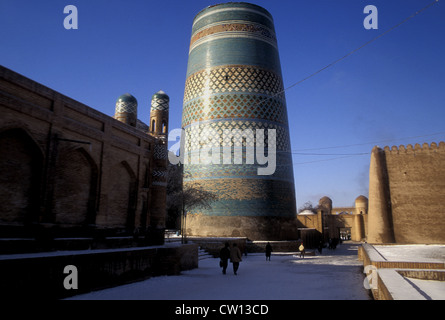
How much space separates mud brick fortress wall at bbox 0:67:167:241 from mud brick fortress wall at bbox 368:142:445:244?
9996 millimetres

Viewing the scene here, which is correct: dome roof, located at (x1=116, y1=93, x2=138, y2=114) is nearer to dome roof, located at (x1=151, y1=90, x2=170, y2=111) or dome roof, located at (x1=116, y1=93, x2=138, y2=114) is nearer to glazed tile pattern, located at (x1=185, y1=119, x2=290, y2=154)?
dome roof, located at (x1=151, y1=90, x2=170, y2=111)

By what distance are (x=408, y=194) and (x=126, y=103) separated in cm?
1216

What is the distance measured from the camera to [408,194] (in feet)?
47.9

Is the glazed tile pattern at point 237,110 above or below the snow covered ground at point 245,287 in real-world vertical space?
above

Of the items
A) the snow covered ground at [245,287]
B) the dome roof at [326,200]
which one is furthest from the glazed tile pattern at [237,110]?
the dome roof at [326,200]

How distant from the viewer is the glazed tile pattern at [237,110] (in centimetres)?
1521

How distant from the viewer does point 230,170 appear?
15.3 meters

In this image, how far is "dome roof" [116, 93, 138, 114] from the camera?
45.6 feet

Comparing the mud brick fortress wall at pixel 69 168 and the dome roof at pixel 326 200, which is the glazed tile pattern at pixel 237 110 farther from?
the dome roof at pixel 326 200

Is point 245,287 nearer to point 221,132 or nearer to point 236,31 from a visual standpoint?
point 221,132

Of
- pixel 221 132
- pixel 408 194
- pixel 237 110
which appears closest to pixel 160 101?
pixel 221 132

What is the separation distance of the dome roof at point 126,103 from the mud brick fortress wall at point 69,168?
176 inches

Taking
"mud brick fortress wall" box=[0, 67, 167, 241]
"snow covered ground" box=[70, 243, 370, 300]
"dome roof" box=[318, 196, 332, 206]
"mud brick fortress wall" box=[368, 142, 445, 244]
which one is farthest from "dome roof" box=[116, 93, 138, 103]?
"dome roof" box=[318, 196, 332, 206]
